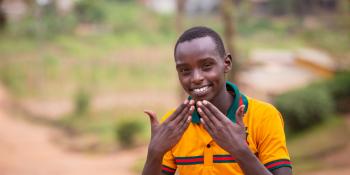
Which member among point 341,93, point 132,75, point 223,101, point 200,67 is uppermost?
point 132,75

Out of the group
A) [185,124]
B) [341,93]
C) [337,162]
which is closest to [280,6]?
[341,93]

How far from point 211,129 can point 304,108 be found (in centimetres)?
1049

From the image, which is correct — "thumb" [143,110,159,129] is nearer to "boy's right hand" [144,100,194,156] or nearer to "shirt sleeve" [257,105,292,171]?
"boy's right hand" [144,100,194,156]

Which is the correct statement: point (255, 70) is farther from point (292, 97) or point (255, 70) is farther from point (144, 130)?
point (292, 97)

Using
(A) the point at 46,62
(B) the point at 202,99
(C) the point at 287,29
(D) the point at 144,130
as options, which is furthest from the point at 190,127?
(C) the point at 287,29

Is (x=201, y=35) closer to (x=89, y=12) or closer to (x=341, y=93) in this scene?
(x=341, y=93)

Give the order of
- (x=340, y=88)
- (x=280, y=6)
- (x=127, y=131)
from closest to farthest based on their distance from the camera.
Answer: (x=340, y=88) → (x=127, y=131) → (x=280, y=6)

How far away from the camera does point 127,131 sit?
17406 millimetres

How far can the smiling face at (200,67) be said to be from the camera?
78.5 inches

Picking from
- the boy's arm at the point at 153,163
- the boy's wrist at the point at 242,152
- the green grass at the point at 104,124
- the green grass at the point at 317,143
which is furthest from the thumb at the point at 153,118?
the green grass at the point at 104,124

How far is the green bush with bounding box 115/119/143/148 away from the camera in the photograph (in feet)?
56.9

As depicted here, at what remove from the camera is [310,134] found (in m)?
12.1

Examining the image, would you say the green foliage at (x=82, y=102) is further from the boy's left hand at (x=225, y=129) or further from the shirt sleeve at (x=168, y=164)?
the boy's left hand at (x=225, y=129)

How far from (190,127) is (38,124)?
18635 mm
